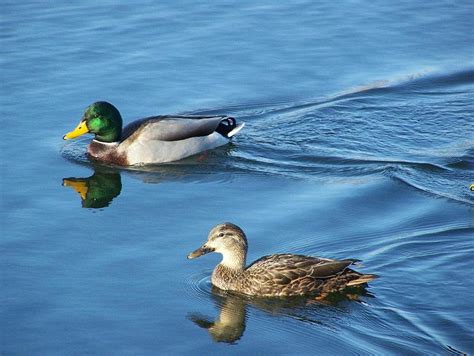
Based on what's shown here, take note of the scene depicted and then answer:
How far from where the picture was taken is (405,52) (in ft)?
61.8

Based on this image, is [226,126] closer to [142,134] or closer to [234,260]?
[142,134]

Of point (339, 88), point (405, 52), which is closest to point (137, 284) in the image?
point (339, 88)

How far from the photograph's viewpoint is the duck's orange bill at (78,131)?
15820 mm

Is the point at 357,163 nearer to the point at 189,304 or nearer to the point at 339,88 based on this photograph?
the point at 339,88

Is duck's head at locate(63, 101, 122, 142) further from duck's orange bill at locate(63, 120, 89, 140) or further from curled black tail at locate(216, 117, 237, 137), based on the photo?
curled black tail at locate(216, 117, 237, 137)

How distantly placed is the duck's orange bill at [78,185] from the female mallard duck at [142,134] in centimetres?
94

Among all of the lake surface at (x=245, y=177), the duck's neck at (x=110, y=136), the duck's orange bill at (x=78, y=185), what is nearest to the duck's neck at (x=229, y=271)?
the lake surface at (x=245, y=177)

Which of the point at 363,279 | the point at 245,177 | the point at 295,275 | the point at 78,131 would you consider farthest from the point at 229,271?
the point at 78,131

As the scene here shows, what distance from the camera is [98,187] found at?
49.1ft

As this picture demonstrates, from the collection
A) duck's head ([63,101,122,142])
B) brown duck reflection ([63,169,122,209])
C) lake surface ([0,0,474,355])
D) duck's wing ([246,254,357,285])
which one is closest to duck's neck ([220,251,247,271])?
duck's wing ([246,254,357,285])

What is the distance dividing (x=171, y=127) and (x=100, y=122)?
0.92m

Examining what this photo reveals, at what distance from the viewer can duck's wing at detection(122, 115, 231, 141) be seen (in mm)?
15875

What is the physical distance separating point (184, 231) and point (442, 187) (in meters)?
3.24

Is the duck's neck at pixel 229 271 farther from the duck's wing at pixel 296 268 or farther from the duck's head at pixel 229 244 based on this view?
the duck's wing at pixel 296 268
